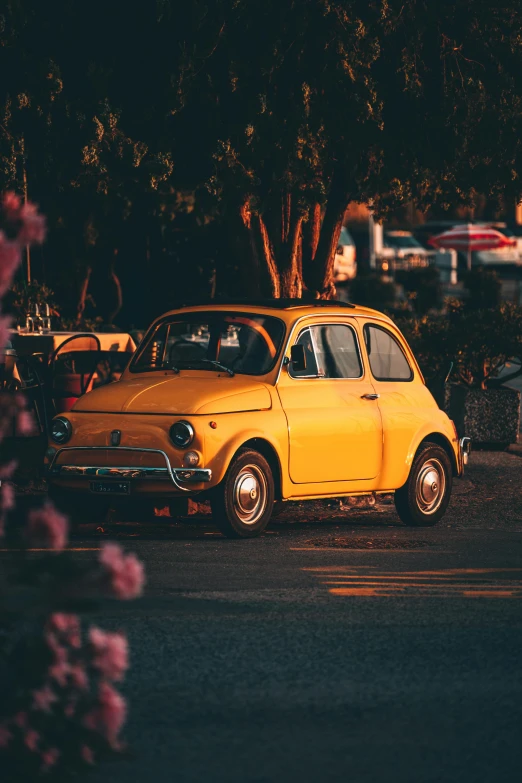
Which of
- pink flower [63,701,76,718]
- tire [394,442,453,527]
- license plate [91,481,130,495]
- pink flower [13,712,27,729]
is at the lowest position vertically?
tire [394,442,453,527]

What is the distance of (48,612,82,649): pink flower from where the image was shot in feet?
15.2

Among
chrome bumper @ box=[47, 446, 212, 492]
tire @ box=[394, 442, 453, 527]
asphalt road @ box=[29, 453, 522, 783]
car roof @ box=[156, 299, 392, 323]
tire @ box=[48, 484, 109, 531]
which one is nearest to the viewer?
asphalt road @ box=[29, 453, 522, 783]

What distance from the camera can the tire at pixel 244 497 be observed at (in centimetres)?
1091

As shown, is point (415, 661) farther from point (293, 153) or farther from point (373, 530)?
point (293, 153)

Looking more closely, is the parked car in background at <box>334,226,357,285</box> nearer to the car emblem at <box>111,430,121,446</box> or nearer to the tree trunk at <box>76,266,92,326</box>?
the tree trunk at <box>76,266,92,326</box>

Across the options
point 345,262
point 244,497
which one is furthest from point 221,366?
point 345,262

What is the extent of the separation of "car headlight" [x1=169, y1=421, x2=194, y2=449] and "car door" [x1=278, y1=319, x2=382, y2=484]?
2.87 ft

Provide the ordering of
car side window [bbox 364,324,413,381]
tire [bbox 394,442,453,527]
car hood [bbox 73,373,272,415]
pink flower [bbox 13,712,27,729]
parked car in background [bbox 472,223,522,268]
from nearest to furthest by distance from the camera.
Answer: pink flower [bbox 13,712,27,729]
car hood [bbox 73,373,272,415]
tire [bbox 394,442,453,527]
car side window [bbox 364,324,413,381]
parked car in background [bbox 472,223,522,268]

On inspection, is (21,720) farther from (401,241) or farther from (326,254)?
(401,241)

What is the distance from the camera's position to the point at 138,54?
51.2 ft

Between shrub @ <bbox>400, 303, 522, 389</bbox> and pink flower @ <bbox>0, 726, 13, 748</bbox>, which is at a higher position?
shrub @ <bbox>400, 303, 522, 389</bbox>

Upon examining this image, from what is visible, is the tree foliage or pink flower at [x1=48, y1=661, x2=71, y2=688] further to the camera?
the tree foliage

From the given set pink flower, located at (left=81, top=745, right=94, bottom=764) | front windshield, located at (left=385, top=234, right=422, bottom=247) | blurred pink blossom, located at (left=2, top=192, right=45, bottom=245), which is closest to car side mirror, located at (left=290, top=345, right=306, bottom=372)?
blurred pink blossom, located at (left=2, top=192, right=45, bottom=245)

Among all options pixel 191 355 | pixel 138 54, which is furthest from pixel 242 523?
pixel 138 54
